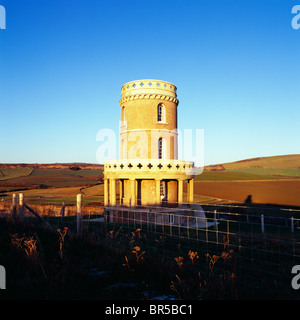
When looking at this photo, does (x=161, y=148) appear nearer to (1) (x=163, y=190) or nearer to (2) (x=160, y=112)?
(2) (x=160, y=112)

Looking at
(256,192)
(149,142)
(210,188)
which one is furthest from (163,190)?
(210,188)

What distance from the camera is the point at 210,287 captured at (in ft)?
17.7

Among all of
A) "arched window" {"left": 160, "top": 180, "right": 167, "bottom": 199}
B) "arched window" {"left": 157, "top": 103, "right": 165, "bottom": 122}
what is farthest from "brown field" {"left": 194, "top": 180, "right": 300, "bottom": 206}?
"arched window" {"left": 157, "top": 103, "right": 165, "bottom": 122}

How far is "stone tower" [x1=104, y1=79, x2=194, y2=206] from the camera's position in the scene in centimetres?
2364

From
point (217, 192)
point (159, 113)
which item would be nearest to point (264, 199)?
point (217, 192)

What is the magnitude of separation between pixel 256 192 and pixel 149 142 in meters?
22.1

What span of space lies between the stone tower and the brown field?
14372 millimetres

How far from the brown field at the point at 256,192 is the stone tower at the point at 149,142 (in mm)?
14372

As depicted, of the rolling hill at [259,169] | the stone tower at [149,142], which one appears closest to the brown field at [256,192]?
the rolling hill at [259,169]

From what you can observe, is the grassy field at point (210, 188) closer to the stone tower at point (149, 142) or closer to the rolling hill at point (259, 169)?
the rolling hill at point (259, 169)

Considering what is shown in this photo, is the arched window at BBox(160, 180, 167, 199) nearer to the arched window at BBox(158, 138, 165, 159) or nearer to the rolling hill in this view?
the arched window at BBox(158, 138, 165, 159)

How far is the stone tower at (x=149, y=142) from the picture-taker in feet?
77.6

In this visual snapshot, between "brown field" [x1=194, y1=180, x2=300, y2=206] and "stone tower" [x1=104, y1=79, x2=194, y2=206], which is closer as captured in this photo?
"stone tower" [x1=104, y1=79, x2=194, y2=206]
